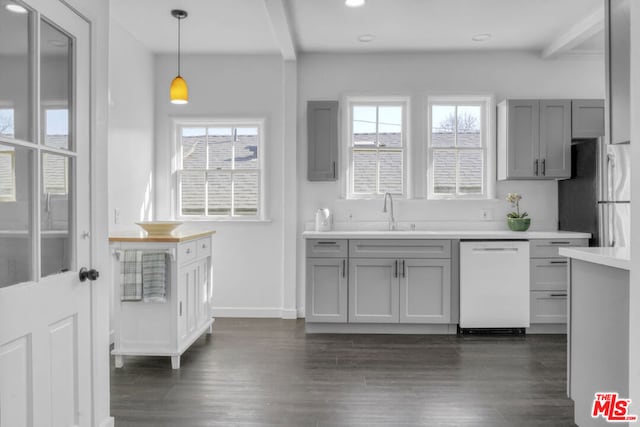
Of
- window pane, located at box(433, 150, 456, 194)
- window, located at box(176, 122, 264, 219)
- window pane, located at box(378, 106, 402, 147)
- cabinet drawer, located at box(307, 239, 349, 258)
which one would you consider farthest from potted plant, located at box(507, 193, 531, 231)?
window, located at box(176, 122, 264, 219)

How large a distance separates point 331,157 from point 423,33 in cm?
151

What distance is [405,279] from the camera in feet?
13.9

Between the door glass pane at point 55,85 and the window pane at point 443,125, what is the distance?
384cm

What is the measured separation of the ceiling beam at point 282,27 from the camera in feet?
11.4

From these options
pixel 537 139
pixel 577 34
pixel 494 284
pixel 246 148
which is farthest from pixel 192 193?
pixel 577 34

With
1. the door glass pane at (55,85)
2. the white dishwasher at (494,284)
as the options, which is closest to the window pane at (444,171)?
the white dishwasher at (494,284)

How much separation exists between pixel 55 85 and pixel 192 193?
3224 millimetres

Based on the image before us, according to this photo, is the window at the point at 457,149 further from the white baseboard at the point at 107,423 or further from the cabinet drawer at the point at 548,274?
the white baseboard at the point at 107,423

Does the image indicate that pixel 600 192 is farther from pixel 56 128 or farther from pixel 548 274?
pixel 56 128

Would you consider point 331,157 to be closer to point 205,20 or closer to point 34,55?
point 205,20

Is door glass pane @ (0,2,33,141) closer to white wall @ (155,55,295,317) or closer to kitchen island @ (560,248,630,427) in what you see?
kitchen island @ (560,248,630,427)

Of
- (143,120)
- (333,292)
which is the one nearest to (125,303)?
(333,292)

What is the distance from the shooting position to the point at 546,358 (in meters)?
3.54

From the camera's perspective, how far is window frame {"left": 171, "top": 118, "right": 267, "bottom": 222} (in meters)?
4.93
